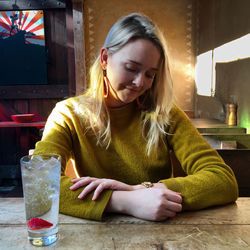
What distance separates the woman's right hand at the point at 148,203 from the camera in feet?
2.52

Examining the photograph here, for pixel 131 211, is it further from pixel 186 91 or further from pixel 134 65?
pixel 186 91

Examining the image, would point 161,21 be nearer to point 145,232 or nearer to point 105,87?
point 105,87

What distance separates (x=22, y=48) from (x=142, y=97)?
271cm

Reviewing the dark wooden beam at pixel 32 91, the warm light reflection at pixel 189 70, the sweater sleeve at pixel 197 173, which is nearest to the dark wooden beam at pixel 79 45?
the dark wooden beam at pixel 32 91

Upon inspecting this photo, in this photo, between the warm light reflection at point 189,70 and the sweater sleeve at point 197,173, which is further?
the warm light reflection at point 189,70

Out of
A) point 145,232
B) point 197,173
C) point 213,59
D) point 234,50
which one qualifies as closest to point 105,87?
point 197,173

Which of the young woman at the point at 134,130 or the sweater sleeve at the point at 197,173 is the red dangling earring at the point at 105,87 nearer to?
the young woman at the point at 134,130

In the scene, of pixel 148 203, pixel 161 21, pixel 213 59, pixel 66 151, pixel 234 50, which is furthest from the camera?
pixel 161 21

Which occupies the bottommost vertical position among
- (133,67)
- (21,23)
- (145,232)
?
(145,232)

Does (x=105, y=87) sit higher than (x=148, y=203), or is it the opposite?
(x=105, y=87)

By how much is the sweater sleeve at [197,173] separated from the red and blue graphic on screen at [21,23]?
9.23ft

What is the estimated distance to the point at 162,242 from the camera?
0.65 metres

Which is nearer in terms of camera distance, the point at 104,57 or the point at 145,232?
the point at 145,232

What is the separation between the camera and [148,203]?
31.2 inches
